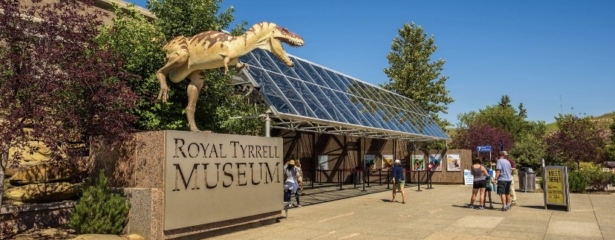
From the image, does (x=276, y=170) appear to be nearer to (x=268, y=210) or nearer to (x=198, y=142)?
(x=268, y=210)

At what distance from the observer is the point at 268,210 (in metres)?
10.9

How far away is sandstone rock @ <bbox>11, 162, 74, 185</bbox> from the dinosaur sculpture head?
4943 millimetres

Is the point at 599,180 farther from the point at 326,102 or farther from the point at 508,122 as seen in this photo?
the point at 508,122

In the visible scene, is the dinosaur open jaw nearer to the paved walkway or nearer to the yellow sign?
the paved walkway

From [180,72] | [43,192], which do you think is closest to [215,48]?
[180,72]

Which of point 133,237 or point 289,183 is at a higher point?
point 289,183

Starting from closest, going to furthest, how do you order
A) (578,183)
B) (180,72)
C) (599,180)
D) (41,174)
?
1. (41,174)
2. (180,72)
3. (578,183)
4. (599,180)

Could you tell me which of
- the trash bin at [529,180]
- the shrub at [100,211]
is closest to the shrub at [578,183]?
the trash bin at [529,180]

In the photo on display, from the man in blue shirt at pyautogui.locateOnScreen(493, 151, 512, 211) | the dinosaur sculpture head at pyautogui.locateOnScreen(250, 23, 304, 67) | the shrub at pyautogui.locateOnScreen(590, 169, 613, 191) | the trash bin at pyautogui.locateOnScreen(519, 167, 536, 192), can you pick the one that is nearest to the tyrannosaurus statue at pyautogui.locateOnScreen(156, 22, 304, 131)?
the dinosaur sculpture head at pyautogui.locateOnScreen(250, 23, 304, 67)

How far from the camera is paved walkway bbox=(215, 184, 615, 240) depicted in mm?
9477

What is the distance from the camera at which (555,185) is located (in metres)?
13.9

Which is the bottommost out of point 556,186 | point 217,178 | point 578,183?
point 578,183

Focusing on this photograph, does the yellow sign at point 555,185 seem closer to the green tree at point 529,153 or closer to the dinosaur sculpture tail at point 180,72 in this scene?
the dinosaur sculpture tail at point 180,72

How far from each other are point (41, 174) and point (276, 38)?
5.53 m
